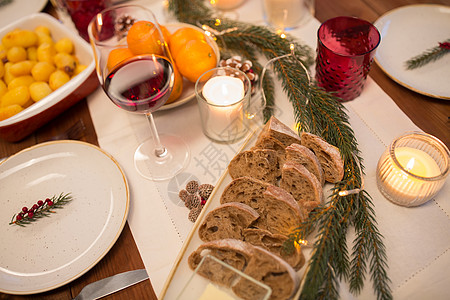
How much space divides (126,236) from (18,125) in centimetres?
56

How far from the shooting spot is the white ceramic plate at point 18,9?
168cm

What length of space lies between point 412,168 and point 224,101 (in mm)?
588

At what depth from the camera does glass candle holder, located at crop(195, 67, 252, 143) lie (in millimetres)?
1113

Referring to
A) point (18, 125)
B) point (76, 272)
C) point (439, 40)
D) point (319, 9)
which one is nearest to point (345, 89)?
point (439, 40)

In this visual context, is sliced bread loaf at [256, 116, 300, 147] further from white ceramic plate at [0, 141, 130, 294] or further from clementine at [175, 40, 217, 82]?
white ceramic plate at [0, 141, 130, 294]

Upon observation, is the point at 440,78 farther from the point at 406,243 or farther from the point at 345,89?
the point at 406,243

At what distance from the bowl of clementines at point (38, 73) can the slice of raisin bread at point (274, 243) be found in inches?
33.3

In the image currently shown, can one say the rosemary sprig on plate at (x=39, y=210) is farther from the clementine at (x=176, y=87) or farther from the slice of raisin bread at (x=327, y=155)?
the slice of raisin bread at (x=327, y=155)

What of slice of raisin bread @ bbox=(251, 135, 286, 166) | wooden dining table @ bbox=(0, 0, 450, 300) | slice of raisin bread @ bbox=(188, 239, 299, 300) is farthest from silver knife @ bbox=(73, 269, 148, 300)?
slice of raisin bread @ bbox=(251, 135, 286, 166)

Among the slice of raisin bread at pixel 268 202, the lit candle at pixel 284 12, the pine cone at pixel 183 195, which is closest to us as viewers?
the slice of raisin bread at pixel 268 202

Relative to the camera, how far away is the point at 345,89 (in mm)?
1231

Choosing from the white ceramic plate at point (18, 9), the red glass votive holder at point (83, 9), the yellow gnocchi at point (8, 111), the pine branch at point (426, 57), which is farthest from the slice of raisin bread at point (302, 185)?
the white ceramic plate at point (18, 9)

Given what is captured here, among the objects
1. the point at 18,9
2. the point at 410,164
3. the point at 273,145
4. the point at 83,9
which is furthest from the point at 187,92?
the point at 18,9

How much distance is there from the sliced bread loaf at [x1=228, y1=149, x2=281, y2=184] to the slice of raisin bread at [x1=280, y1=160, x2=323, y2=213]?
0.06m
